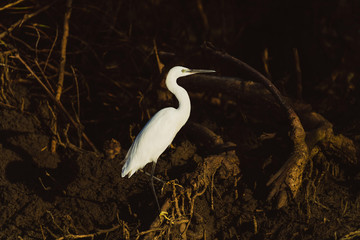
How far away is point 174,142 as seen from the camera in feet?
11.4

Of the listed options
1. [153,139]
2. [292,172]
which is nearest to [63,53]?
[153,139]

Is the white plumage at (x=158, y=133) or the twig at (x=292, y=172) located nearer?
the twig at (x=292, y=172)

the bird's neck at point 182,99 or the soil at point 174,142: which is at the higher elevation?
the bird's neck at point 182,99

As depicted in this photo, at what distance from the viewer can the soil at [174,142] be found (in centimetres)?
→ 256

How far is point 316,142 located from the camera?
8.91ft

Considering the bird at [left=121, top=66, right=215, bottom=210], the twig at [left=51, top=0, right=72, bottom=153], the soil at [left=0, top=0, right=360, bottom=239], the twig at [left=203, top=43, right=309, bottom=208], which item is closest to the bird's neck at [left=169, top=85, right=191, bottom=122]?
the bird at [left=121, top=66, right=215, bottom=210]

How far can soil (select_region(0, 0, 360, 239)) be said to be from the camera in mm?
2557

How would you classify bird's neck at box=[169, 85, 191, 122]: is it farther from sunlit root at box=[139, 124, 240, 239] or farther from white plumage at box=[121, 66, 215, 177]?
sunlit root at box=[139, 124, 240, 239]

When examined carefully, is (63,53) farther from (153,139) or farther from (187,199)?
(187,199)

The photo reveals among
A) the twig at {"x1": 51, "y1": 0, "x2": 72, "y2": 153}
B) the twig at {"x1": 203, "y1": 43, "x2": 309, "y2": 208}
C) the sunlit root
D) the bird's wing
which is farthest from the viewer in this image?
the twig at {"x1": 51, "y1": 0, "x2": 72, "y2": 153}

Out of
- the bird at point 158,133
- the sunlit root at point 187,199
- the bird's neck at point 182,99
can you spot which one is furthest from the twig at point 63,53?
the sunlit root at point 187,199

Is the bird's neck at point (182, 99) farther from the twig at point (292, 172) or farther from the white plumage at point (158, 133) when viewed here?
the twig at point (292, 172)

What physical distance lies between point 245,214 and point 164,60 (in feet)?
6.94

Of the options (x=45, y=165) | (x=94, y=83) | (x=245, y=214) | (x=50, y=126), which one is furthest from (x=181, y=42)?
(x=245, y=214)
